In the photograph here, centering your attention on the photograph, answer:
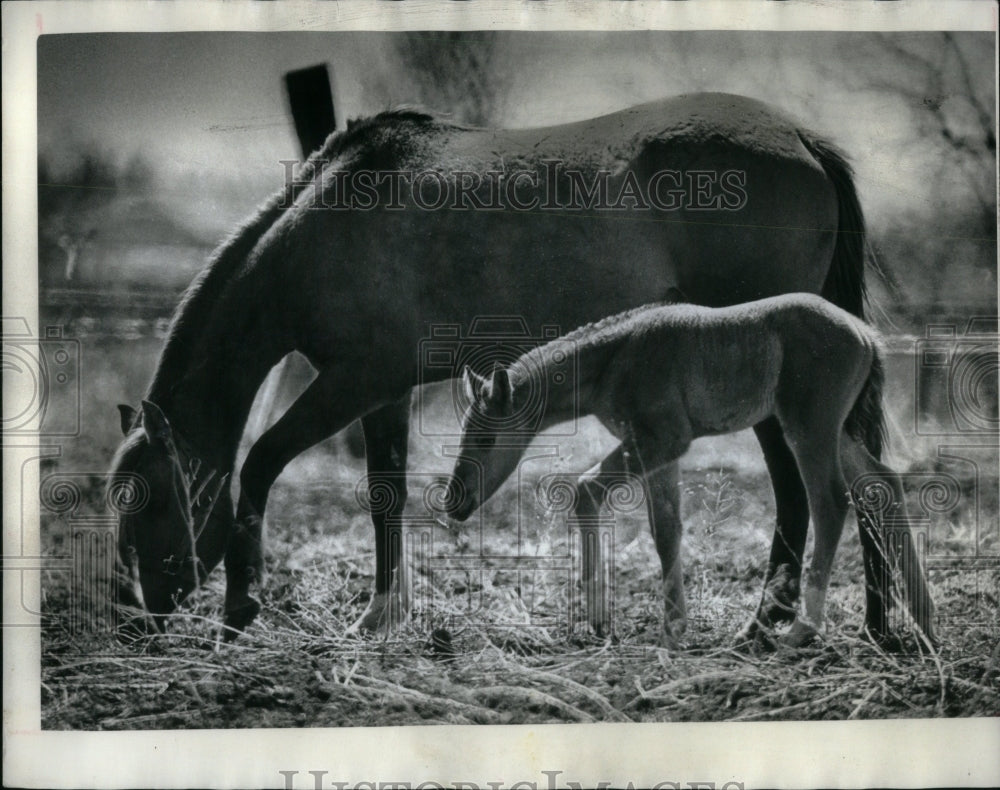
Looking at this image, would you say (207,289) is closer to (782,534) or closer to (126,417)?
(126,417)

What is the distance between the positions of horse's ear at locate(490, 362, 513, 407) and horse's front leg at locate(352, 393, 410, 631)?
0.40 m

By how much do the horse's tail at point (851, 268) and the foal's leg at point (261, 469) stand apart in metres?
2.29

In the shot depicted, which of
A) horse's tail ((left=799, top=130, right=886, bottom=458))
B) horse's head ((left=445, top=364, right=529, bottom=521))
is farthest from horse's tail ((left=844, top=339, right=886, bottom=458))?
horse's head ((left=445, top=364, right=529, bottom=521))

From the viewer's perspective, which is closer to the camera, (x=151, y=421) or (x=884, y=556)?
(x=151, y=421)

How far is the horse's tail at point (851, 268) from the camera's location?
16.2ft

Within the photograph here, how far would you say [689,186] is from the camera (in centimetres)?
491

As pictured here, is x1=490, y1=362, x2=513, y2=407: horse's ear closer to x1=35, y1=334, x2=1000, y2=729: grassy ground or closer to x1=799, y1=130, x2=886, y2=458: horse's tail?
x1=35, y1=334, x2=1000, y2=729: grassy ground

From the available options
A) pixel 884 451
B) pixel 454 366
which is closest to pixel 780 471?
pixel 884 451

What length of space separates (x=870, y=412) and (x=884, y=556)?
0.66 m

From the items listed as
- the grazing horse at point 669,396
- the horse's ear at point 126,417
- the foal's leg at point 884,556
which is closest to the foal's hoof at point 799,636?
the foal's leg at point 884,556

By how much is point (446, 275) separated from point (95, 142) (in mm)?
1698

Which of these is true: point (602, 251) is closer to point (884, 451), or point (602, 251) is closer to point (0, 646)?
point (884, 451)

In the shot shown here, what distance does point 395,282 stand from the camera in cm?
484

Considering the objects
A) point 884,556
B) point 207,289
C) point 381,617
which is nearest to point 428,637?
point 381,617
